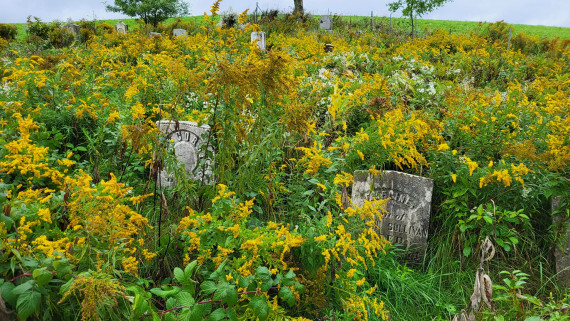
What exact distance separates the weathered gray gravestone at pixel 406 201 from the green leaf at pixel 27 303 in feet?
9.14

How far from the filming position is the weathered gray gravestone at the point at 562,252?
12.2 ft

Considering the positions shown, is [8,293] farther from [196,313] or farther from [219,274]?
[219,274]

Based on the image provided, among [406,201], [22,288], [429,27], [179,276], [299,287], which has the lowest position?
[406,201]

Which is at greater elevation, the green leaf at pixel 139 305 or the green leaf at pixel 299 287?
the green leaf at pixel 139 305

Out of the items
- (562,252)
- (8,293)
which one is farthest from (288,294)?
(562,252)

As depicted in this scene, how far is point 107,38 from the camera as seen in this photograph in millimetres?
11789

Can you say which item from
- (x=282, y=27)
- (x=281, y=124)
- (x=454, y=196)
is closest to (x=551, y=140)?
(x=454, y=196)

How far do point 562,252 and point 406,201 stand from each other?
142 cm

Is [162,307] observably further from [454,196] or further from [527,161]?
[527,161]

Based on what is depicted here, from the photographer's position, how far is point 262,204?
11.8 ft

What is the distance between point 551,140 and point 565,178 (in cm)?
36

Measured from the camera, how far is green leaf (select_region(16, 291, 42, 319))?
1746mm

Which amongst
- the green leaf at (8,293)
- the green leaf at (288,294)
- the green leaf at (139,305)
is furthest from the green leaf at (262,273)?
the green leaf at (8,293)

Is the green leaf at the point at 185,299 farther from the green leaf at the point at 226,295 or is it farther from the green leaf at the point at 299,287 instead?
the green leaf at the point at 299,287
